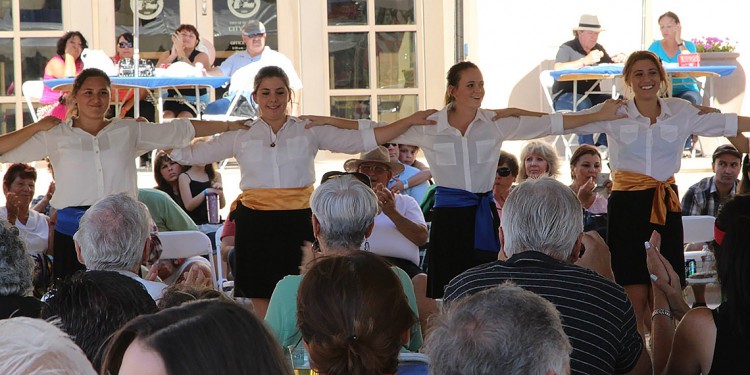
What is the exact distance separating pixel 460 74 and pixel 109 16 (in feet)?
21.2

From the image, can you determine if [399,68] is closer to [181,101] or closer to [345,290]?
[181,101]

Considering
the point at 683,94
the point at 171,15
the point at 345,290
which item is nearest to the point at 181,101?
the point at 171,15

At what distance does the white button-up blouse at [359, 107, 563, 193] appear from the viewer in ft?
15.0

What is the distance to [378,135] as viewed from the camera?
4.71 m

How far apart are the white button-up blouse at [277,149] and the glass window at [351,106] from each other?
18.9 feet

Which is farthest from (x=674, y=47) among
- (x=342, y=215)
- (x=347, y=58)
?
(x=342, y=215)

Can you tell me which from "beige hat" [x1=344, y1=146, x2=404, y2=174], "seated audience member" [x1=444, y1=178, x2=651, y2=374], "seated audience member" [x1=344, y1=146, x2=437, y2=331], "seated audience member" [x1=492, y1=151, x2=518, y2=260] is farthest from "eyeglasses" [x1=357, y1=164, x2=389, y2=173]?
"seated audience member" [x1=444, y1=178, x2=651, y2=374]

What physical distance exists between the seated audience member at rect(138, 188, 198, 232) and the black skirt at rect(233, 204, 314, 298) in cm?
99

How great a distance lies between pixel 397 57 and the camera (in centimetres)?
1050

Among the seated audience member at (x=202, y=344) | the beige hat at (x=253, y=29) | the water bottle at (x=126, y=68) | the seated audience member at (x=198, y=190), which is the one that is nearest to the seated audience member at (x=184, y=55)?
the beige hat at (x=253, y=29)

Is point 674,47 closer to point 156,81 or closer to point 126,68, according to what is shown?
point 156,81

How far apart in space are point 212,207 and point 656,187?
261cm

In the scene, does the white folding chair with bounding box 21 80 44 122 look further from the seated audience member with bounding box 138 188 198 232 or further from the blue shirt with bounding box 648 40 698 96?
the blue shirt with bounding box 648 40 698 96

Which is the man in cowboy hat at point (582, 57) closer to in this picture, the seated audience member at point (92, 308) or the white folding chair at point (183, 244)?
the white folding chair at point (183, 244)
